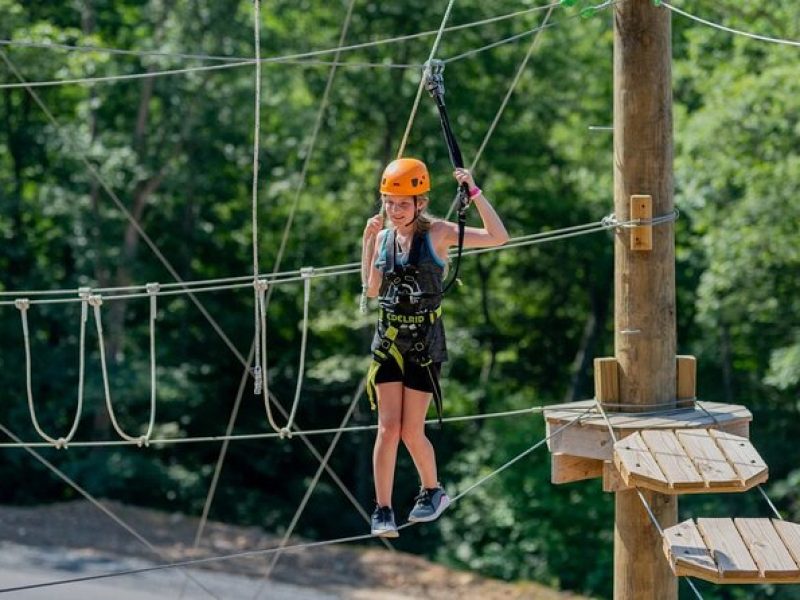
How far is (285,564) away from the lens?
587 inches

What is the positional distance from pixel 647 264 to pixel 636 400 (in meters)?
0.54

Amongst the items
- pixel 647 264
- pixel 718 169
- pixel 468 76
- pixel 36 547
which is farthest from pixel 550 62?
pixel 647 264

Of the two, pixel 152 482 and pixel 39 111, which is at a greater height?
pixel 39 111

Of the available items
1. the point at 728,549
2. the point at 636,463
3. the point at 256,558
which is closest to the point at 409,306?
the point at 636,463

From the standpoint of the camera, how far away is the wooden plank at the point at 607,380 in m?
6.02

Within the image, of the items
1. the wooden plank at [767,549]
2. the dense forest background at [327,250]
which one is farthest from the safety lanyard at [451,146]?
the dense forest background at [327,250]

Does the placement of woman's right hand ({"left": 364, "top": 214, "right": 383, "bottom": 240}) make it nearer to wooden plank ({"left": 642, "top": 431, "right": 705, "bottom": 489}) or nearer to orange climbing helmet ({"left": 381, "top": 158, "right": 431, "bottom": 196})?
orange climbing helmet ({"left": 381, "top": 158, "right": 431, "bottom": 196})

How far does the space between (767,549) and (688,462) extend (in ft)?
1.33

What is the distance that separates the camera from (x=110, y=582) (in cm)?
1387

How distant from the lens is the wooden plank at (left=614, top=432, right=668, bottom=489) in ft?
17.1

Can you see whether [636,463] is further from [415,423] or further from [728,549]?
[415,423]

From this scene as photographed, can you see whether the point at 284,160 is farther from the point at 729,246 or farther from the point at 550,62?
the point at 729,246

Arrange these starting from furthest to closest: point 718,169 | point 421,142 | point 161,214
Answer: point 161,214 < point 421,142 < point 718,169

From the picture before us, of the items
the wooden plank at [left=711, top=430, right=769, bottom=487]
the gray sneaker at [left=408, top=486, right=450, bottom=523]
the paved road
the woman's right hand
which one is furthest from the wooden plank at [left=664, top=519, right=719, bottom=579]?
the paved road
